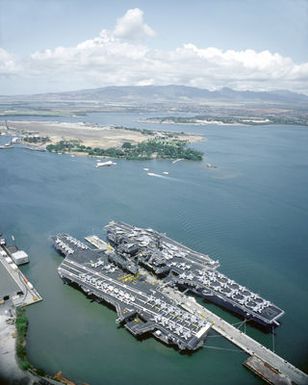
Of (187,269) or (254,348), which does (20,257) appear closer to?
(187,269)

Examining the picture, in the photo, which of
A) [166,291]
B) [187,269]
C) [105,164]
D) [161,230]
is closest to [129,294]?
A: [166,291]

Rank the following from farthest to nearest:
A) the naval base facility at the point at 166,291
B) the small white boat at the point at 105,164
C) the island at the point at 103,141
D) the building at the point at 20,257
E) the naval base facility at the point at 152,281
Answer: the island at the point at 103,141
the small white boat at the point at 105,164
the building at the point at 20,257
the naval base facility at the point at 152,281
the naval base facility at the point at 166,291

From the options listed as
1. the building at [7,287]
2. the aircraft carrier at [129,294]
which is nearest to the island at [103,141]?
the aircraft carrier at [129,294]

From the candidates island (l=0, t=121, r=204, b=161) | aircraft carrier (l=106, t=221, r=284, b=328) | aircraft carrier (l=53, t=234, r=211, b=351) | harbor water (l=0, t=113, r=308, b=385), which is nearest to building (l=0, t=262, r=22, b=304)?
harbor water (l=0, t=113, r=308, b=385)

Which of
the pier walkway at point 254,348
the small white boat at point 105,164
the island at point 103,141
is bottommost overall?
the pier walkway at point 254,348

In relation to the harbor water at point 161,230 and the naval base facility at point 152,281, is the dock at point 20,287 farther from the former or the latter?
the naval base facility at point 152,281
